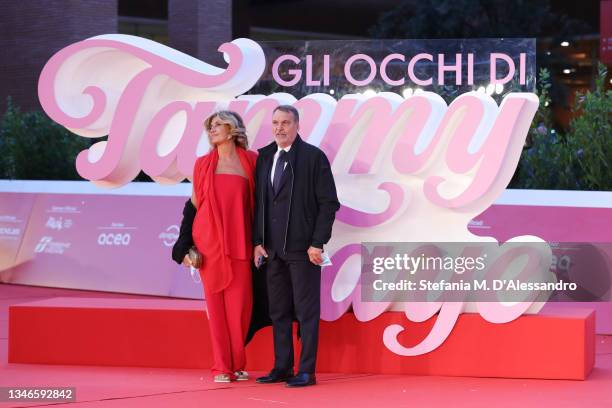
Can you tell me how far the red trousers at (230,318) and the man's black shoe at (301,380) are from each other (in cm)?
44

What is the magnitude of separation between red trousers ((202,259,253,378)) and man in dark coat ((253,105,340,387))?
0.56 ft

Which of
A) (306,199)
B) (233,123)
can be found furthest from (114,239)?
(306,199)

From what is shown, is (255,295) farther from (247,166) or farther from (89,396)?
(89,396)

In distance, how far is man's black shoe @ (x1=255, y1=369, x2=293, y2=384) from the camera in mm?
7090

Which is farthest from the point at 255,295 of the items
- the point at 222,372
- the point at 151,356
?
the point at 151,356

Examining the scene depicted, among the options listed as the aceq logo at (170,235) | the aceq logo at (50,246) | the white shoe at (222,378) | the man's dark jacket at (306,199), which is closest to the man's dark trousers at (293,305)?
the man's dark jacket at (306,199)

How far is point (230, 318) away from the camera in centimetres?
720

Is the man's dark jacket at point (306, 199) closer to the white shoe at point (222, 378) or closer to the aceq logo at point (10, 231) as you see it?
the white shoe at point (222, 378)

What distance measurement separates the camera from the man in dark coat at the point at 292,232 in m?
6.97

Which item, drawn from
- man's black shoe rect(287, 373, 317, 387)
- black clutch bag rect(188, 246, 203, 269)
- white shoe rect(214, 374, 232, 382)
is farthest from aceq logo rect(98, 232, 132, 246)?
man's black shoe rect(287, 373, 317, 387)

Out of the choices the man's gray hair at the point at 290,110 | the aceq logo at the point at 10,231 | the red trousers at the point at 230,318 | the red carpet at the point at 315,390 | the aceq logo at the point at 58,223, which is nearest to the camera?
the red carpet at the point at 315,390

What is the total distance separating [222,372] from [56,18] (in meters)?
14.1

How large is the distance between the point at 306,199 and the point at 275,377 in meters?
1.18

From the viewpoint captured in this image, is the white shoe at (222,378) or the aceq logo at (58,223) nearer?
the white shoe at (222,378)
